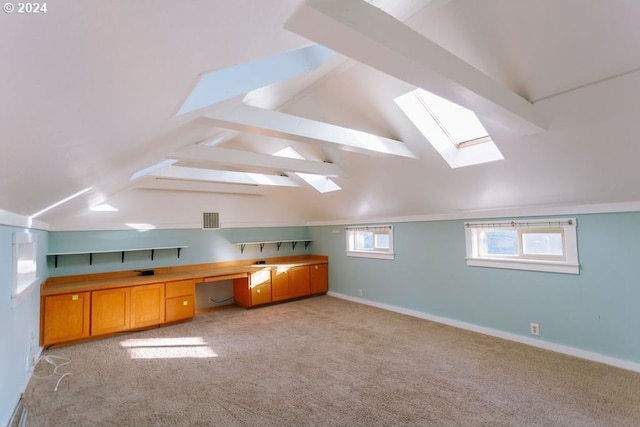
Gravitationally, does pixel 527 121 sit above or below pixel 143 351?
above

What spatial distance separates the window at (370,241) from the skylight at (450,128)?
83.8 inches

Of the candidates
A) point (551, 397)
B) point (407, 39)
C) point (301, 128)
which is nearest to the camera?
point (407, 39)

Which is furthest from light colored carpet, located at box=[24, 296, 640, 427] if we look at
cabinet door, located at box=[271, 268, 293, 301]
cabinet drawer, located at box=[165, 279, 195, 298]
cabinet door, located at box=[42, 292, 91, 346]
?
cabinet door, located at box=[271, 268, 293, 301]

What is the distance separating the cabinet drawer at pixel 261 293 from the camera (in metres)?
5.54

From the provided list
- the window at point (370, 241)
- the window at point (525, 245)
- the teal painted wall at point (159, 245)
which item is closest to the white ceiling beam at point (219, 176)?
the teal painted wall at point (159, 245)

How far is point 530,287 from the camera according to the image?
12.1ft

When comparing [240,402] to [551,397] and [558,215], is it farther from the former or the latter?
[558,215]

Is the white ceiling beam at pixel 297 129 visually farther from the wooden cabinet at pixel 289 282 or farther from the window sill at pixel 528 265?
the wooden cabinet at pixel 289 282

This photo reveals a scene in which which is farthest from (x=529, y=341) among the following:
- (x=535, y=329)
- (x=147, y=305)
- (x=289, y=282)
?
(x=147, y=305)

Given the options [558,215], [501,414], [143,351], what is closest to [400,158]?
[558,215]

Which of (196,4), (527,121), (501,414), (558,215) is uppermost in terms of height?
(527,121)

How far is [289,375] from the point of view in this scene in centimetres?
304

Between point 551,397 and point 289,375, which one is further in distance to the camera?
point 289,375

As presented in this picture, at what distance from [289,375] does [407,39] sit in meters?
2.96
